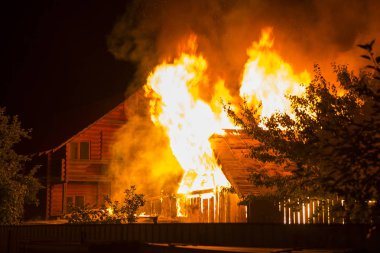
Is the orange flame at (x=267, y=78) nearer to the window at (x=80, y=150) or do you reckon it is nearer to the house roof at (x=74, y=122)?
the house roof at (x=74, y=122)

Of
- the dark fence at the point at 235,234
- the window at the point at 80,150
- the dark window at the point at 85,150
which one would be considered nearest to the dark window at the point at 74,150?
the window at the point at 80,150

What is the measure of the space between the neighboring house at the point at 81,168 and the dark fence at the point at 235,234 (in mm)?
16197

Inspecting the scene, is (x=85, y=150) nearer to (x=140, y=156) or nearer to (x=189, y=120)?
(x=140, y=156)

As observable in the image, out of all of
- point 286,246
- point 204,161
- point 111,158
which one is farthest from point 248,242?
point 111,158

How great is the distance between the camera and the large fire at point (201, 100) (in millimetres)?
20922

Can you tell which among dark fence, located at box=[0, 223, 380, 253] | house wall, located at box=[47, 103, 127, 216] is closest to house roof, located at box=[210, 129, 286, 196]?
dark fence, located at box=[0, 223, 380, 253]

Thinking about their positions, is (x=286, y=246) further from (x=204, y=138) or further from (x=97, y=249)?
(x=204, y=138)

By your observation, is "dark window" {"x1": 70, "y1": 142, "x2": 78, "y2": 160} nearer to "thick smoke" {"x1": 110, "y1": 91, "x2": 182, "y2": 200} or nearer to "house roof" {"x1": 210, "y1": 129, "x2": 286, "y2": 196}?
"thick smoke" {"x1": 110, "y1": 91, "x2": 182, "y2": 200}

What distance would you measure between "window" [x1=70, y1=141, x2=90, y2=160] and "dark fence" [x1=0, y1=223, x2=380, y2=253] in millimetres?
17014

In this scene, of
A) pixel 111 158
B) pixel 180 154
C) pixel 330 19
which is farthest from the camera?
pixel 111 158

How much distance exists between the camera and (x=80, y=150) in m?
35.0

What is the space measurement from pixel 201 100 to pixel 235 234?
42.4ft

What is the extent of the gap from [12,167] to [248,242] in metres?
16.5

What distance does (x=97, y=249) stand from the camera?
42.2ft
